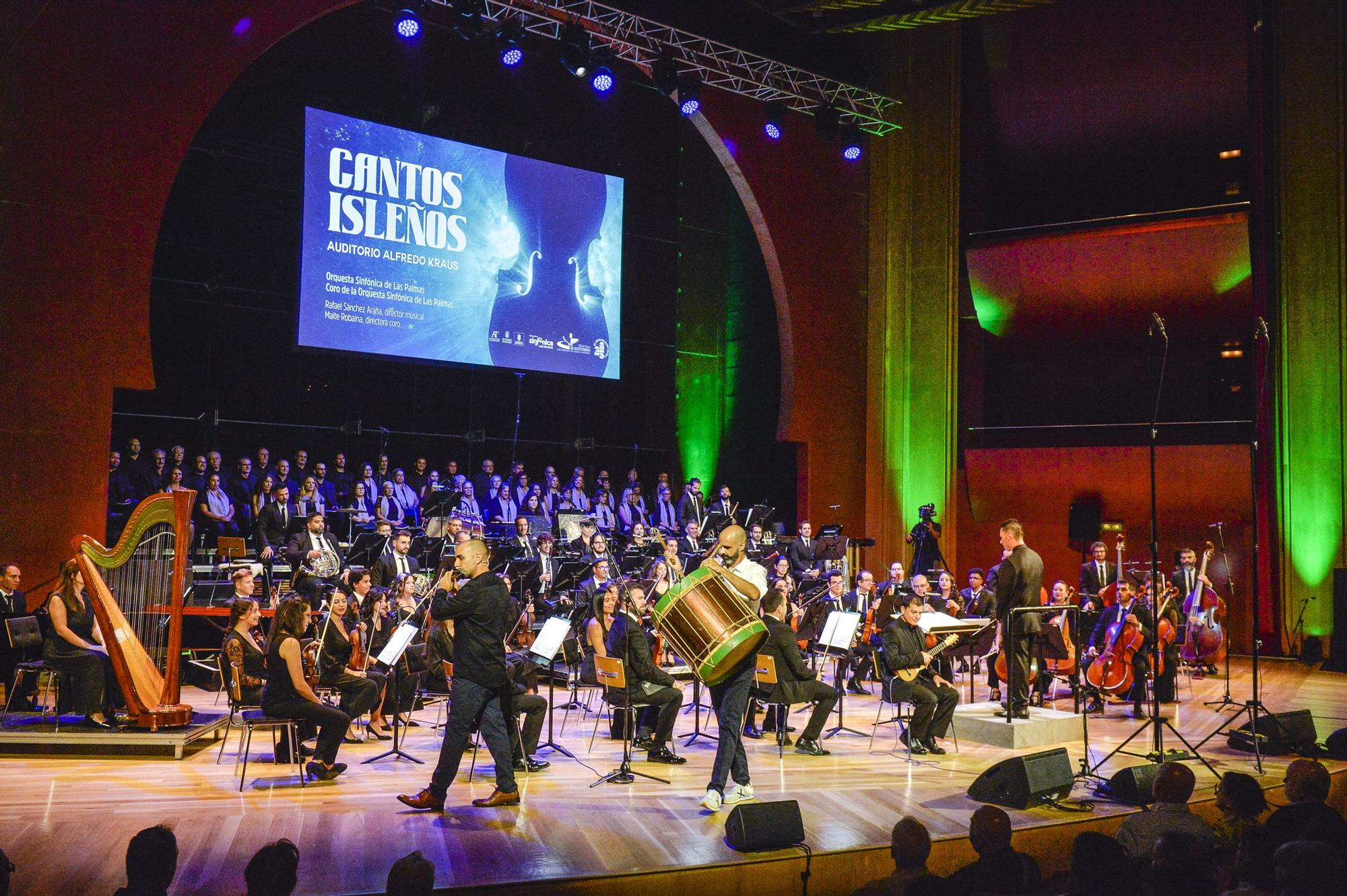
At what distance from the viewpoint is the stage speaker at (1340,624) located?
42.3ft

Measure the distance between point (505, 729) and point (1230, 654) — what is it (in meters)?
11.9

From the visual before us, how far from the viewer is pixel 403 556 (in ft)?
36.1

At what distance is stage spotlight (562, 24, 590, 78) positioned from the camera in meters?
12.7

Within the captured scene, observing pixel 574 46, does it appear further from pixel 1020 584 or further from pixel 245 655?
pixel 245 655

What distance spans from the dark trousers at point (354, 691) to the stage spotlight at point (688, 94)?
886cm

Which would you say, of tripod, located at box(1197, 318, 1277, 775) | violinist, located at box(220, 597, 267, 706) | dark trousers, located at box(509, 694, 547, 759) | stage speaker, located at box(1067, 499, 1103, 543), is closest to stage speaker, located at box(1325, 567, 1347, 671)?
tripod, located at box(1197, 318, 1277, 775)

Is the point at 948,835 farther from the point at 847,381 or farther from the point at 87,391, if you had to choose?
the point at 847,381

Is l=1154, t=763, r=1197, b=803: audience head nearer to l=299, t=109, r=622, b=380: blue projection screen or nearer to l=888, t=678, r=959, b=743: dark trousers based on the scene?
l=888, t=678, r=959, b=743: dark trousers

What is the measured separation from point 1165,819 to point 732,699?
2363mm

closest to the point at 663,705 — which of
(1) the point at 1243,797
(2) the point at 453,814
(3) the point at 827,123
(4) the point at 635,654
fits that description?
(4) the point at 635,654

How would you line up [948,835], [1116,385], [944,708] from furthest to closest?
[1116,385], [944,708], [948,835]

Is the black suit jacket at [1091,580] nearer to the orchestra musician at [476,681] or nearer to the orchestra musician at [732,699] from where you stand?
the orchestra musician at [732,699]

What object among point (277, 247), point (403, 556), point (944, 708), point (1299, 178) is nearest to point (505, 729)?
point (944, 708)

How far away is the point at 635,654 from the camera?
25.9 ft
